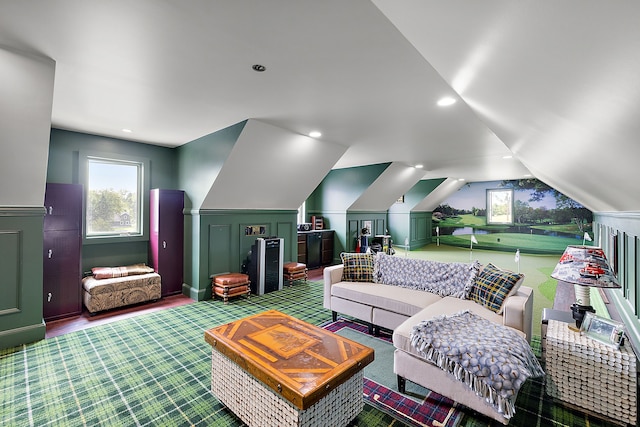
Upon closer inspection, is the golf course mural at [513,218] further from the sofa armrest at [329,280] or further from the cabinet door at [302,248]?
the sofa armrest at [329,280]

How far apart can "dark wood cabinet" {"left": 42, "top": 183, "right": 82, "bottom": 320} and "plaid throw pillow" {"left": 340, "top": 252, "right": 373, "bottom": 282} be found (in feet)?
11.9

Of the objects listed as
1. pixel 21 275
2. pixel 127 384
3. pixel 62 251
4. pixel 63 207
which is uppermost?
pixel 63 207

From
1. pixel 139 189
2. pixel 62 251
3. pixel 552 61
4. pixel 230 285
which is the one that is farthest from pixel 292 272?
pixel 552 61

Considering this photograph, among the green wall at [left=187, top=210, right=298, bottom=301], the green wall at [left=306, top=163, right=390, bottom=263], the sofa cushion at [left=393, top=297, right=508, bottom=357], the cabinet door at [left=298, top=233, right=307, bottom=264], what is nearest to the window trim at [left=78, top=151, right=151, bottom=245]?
the green wall at [left=187, top=210, right=298, bottom=301]

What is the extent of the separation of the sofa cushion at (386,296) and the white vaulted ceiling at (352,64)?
1.85 metres

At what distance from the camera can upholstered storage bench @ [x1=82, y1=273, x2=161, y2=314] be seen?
3.93 metres

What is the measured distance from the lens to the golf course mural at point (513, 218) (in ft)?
31.5

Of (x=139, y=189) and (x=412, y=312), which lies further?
(x=139, y=189)

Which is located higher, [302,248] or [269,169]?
[269,169]

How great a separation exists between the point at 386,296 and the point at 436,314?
67cm

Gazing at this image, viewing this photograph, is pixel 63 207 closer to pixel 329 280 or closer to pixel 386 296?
pixel 329 280

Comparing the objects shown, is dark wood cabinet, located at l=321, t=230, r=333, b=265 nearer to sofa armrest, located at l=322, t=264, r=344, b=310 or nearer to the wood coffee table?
sofa armrest, located at l=322, t=264, r=344, b=310

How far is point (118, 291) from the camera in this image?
4.11 meters

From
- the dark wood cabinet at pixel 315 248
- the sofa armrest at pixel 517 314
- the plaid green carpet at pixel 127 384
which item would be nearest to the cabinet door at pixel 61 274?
the plaid green carpet at pixel 127 384
